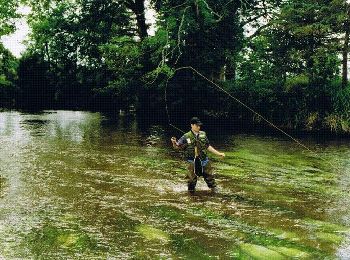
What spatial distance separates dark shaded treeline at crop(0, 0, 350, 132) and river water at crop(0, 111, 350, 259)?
9.97 metres

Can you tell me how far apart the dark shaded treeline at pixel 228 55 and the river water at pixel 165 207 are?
32.7ft

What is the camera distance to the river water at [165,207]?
7.09 meters

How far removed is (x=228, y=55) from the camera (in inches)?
1233

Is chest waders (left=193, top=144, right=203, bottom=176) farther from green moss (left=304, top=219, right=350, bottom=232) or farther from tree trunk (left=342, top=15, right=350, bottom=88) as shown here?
tree trunk (left=342, top=15, right=350, bottom=88)

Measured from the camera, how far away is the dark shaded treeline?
26266mm

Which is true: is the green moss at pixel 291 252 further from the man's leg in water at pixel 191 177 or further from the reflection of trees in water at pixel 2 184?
the reflection of trees in water at pixel 2 184

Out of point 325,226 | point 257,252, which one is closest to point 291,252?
point 257,252

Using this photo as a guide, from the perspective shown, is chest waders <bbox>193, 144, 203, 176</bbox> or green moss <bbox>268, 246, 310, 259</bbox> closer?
green moss <bbox>268, 246, 310, 259</bbox>

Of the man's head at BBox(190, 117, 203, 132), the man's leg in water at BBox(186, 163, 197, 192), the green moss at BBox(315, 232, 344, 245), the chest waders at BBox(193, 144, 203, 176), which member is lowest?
the green moss at BBox(315, 232, 344, 245)

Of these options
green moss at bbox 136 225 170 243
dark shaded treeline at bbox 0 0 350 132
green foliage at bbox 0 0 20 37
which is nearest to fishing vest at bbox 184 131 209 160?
green moss at bbox 136 225 170 243

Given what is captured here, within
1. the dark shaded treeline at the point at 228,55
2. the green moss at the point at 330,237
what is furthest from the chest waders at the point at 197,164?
the dark shaded treeline at the point at 228,55

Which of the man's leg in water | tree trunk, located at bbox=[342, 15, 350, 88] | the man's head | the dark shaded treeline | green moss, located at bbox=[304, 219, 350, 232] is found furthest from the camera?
the dark shaded treeline

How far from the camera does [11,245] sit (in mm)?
7004

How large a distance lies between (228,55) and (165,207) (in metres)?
23.0
